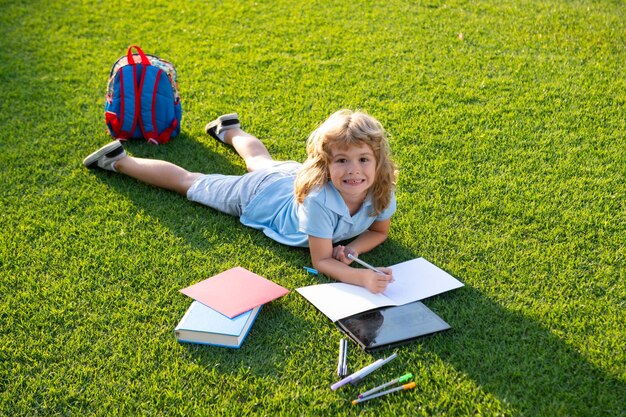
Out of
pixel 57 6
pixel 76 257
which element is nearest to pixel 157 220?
pixel 76 257

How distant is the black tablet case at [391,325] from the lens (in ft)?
10.2

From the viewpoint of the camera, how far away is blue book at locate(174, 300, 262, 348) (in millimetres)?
3146

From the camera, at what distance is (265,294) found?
3389 millimetres

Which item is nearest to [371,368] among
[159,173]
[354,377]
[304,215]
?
[354,377]

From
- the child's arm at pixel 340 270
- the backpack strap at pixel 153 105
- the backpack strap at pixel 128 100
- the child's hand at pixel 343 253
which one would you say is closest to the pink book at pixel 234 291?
the child's arm at pixel 340 270

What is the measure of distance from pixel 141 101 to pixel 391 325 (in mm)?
2838

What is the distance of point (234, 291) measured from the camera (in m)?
3.41

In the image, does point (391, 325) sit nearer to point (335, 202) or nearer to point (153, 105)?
point (335, 202)

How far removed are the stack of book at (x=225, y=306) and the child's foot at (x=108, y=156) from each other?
154 centimetres

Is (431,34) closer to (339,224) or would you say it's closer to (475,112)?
(475,112)

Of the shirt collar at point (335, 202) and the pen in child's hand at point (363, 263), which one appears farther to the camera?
the shirt collar at point (335, 202)

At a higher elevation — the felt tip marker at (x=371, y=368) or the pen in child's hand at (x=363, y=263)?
the pen in child's hand at (x=363, y=263)

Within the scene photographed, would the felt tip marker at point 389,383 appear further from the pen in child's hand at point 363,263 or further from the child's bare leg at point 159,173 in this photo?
Result: the child's bare leg at point 159,173

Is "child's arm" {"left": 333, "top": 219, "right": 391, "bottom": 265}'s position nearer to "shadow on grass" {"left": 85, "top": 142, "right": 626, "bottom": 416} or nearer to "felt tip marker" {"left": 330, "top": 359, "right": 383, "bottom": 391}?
"shadow on grass" {"left": 85, "top": 142, "right": 626, "bottom": 416}
